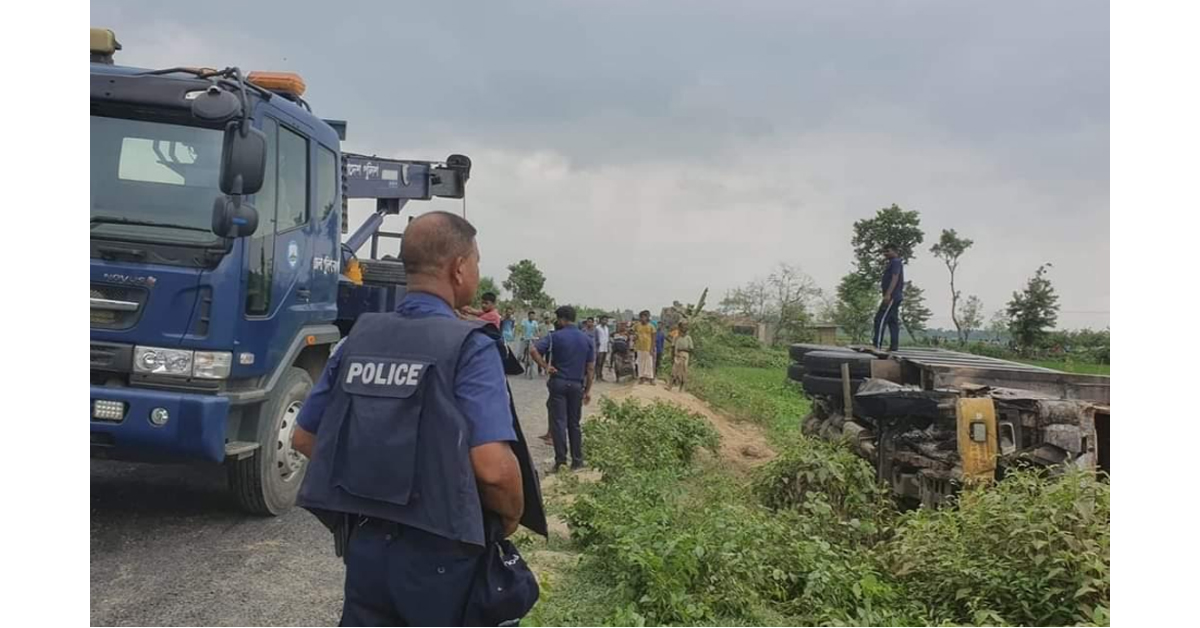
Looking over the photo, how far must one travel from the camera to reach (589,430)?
9.66m

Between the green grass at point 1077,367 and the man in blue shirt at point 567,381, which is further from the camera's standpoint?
the green grass at point 1077,367

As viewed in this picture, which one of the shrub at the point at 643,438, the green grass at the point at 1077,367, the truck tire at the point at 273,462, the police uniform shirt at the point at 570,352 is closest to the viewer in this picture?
the truck tire at the point at 273,462

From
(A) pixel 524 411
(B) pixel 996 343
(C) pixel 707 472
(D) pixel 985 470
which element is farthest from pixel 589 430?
(B) pixel 996 343

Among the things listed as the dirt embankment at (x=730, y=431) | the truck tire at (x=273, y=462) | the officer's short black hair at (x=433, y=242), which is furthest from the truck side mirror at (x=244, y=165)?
the dirt embankment at (x=730, y=431)

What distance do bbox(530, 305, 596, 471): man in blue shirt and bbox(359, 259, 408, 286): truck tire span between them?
5.62ft

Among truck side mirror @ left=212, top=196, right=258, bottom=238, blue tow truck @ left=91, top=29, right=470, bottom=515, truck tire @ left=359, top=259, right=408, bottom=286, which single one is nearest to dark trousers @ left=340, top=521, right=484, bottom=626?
blue tow truck @ left=91, top=29, right=470, bottom=515

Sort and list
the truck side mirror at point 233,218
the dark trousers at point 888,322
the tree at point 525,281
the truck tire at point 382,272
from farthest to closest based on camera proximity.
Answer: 1. the tree at point 525,281
2. the dark trousers at point 888,322
3. the truck tire at point 382,272
4. the truck side mirror at point 233,218

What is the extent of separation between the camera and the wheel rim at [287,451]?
552cm

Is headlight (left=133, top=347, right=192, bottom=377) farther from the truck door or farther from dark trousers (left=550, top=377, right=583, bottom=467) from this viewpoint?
dark trousers (left=550, top=377, right=583, bottom=467)

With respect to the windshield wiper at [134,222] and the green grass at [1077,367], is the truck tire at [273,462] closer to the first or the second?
the windshield wiper at [134,222]

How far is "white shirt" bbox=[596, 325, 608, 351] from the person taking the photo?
19984 mm

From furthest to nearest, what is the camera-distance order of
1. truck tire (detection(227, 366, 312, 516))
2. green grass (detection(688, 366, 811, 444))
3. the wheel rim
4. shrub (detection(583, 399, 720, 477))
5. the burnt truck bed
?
1. green grass (detection(688, 366, 811, 444))
2. shrub (detection(583, 399, 720, 477))
3. the burnt truck bed
4. the wheel rim
5. truck tire (detection(227, 366, 312, 516))

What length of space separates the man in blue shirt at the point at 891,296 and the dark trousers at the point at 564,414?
3.82 metres

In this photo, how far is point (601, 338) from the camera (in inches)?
803
